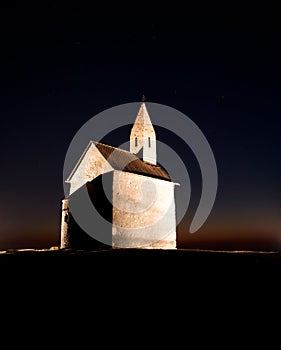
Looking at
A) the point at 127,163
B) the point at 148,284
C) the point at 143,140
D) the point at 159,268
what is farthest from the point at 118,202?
the point at 148,284

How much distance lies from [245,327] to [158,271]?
12.2 feet

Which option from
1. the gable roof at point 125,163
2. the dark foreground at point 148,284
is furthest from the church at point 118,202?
the dark foreground at point 148,284

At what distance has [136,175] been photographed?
83.1 ft

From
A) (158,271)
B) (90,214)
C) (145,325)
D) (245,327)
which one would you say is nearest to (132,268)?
(158,271)

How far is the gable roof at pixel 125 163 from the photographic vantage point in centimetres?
2523

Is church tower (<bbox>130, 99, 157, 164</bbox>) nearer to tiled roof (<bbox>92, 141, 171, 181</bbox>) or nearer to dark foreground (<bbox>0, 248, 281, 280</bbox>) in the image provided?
tiled roof (<bbox>92, 141, 171, 181</bbox>)

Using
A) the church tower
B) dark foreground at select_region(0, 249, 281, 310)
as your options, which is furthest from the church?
dark foreground at select_region(0, 249, 281, 310)

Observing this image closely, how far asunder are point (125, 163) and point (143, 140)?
7.02 metres

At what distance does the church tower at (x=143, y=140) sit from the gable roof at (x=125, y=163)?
6.03 feet

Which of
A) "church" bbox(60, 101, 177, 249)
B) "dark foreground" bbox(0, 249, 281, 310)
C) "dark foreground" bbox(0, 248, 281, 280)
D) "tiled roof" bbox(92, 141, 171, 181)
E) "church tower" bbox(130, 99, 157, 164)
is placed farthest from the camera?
"church tower" bbox(130, 99, 157, 164)

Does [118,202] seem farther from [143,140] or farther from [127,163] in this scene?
[143,140]

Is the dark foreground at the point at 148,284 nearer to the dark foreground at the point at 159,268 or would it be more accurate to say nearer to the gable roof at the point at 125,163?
the dark foreground at the point at 159,268

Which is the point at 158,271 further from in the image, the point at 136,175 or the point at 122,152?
the point at 122,152

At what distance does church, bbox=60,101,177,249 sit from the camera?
74.9 feet
